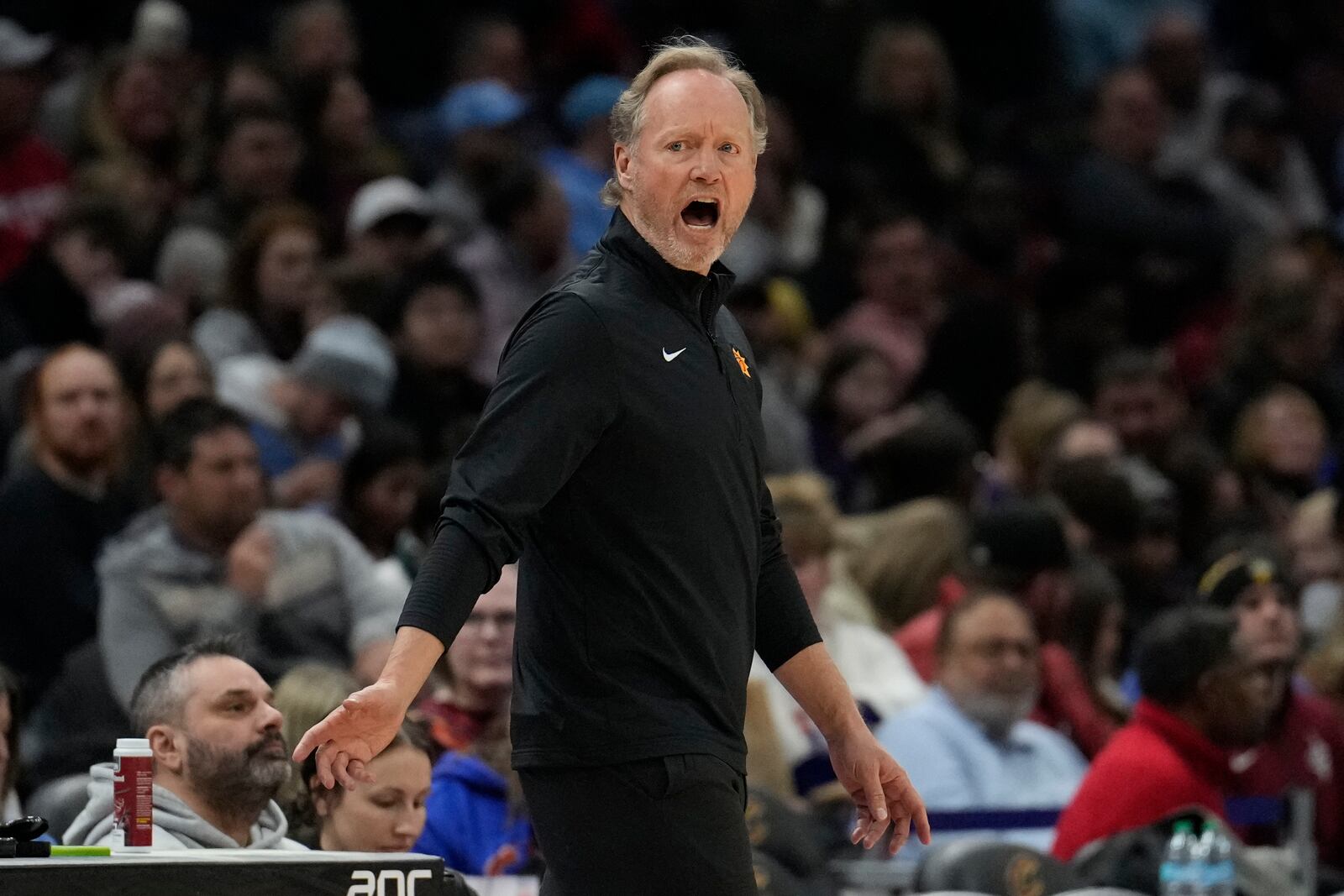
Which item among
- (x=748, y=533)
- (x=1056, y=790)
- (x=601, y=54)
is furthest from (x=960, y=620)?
(x=601, y=54)

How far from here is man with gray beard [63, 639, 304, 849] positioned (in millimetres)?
4402

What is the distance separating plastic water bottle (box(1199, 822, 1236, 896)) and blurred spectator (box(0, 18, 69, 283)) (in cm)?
548

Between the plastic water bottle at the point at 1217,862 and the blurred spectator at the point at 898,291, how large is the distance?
4876 millimetres

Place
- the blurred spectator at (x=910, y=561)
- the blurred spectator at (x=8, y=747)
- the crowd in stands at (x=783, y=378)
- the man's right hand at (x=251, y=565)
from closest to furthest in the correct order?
the blurred spectator at (x=8, y=747) → the crowd in stands at (x=783, y=378) → the man's right hand at (x=251, y=565) → the blurred spectator at (x=910, y=561)

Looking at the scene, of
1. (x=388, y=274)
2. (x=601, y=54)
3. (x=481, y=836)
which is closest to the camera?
(x=481, y=836)

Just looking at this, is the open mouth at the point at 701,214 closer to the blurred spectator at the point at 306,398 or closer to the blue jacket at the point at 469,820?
the blue jacket at the point at 469,820

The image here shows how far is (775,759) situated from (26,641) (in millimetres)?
2295

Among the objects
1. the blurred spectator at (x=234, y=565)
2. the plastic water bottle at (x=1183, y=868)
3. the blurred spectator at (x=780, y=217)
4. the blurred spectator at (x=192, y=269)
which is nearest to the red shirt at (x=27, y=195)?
the blurred spectator at (x=192, y=269)

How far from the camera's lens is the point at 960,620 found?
692cm

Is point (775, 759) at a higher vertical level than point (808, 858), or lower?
higher

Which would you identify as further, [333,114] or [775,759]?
[333,114]

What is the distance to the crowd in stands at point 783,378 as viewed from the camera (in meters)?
6.22

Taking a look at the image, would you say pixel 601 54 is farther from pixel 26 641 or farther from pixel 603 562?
pixel 603 562

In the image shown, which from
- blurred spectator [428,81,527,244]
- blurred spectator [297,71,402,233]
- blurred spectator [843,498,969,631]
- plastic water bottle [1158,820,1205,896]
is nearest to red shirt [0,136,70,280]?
blurred spectator [297,71,402,233]
